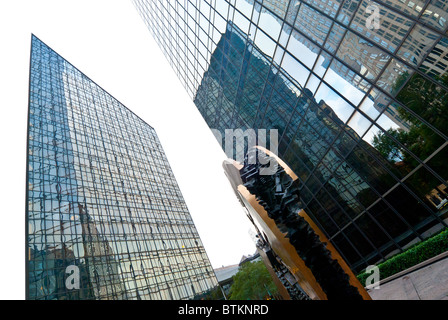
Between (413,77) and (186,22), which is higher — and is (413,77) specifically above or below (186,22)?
below

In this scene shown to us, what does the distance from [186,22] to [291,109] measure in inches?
682

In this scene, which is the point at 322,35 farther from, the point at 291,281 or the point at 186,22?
the point at 186,22

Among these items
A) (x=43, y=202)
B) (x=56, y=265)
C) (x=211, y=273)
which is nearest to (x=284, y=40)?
(x=56, y=265)

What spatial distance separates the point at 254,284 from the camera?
1415 inches

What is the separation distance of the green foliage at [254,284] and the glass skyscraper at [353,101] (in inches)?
798

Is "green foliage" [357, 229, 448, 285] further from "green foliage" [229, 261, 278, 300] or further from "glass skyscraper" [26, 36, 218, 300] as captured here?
"glass skyscraper" [26, 36, 218, 300]

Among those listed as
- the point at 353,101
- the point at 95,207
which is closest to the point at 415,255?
the point at 353,101

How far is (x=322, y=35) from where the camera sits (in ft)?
42.6

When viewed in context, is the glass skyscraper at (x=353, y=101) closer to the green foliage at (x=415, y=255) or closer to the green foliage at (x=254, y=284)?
the green foliage at (x=415, y=255)

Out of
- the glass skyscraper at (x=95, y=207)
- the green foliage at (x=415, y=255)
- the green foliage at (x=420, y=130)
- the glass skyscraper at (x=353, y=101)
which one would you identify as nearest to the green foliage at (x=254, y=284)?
the glass skyscraper at (x=95, y=207)

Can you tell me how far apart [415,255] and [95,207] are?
3815 centimetres

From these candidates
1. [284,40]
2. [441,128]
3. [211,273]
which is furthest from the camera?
[211,273]

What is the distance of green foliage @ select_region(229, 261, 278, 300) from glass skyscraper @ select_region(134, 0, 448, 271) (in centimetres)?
2026

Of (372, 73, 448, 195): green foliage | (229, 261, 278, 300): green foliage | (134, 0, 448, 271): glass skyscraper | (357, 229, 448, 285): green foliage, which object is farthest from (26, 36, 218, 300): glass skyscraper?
(372, 73, 448, 195): green foliage
